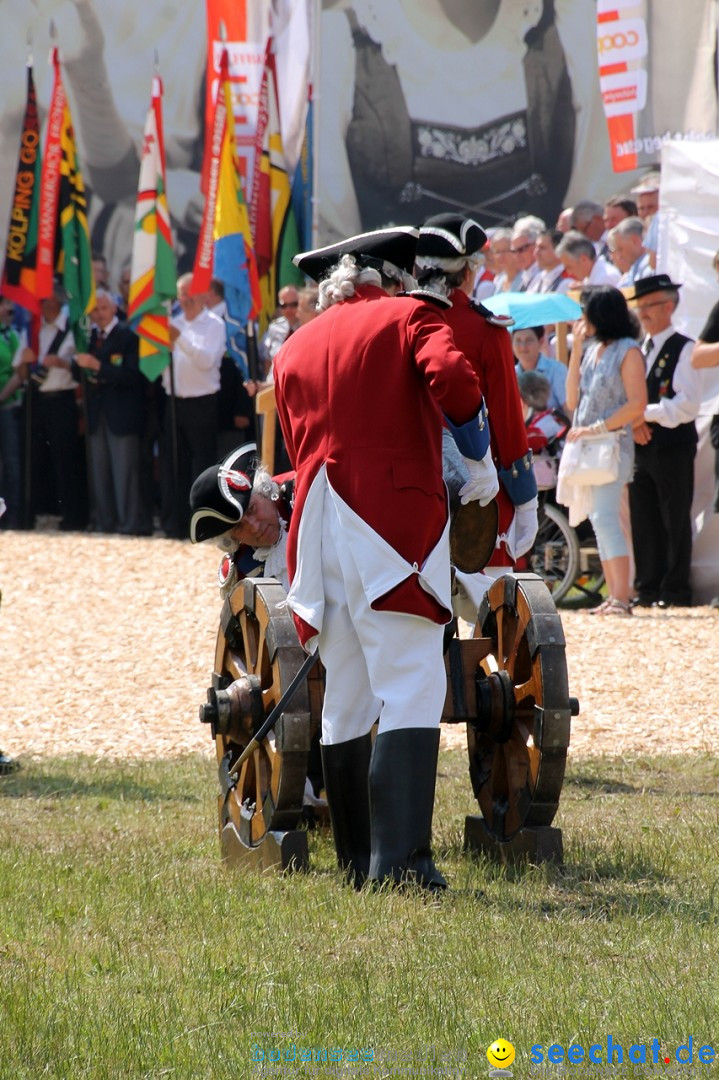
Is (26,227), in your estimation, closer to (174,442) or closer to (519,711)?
(174,442)

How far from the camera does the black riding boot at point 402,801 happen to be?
4406mm

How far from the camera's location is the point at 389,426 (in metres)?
4.42

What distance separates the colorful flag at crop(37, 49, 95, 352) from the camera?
15938mm

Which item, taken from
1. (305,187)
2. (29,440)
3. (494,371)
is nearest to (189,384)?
(305,187)

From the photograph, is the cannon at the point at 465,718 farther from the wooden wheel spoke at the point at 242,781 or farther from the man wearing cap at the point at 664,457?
the man wearing cap at the point at 664,457

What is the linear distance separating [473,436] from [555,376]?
7407 millimetres

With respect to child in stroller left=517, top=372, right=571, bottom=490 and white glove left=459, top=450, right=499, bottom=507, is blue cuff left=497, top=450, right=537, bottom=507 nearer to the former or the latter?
white glove left=459, top=450, right=499, bottom=507

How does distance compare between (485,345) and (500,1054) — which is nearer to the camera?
(500,1054)

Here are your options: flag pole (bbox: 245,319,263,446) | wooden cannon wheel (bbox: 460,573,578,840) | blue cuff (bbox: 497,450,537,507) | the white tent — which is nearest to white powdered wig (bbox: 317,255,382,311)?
wooden cannon wheel (bbox: 460,573,578,840)

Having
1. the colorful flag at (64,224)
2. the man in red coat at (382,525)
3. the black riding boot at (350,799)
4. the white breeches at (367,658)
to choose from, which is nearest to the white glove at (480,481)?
the man in red coat at (382,525)

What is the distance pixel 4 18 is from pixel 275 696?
17087 mm

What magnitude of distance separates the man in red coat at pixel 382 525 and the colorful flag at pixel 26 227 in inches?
477

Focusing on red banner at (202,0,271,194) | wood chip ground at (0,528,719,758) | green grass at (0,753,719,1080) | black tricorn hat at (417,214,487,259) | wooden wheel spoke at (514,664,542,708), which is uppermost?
red banner at (202,0,271,194)

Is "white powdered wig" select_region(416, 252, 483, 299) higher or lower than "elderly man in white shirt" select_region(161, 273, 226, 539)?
higher
